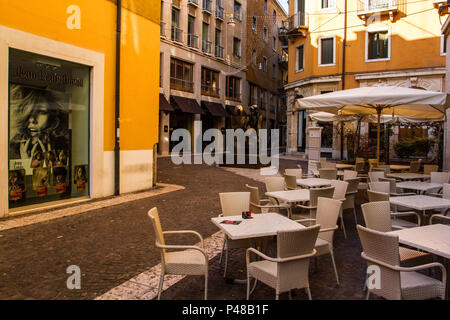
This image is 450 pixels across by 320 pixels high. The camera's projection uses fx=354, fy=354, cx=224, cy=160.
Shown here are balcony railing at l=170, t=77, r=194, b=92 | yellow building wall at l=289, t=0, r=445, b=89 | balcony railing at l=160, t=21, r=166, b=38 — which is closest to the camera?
yellow building wall at l=289, t=0, r=445, b=89

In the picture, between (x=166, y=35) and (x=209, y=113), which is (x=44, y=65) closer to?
(x=166, y=35)

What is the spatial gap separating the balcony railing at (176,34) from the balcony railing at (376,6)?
12.4 m

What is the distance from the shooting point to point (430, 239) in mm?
3412

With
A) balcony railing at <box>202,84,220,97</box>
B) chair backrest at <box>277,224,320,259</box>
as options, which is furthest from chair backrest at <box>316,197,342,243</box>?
balcony railing at <box>202,84,220,97</box>

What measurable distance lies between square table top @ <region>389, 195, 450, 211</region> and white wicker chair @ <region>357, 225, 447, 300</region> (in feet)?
6.64

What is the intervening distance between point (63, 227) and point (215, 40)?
2665cm

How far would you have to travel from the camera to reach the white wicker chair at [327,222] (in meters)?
4.01

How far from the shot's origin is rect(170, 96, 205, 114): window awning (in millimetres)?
25345

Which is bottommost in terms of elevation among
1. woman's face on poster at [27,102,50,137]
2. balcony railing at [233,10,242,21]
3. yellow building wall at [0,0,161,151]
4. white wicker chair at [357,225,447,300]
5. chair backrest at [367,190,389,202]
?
white wicker chair at [357,225,447,300]

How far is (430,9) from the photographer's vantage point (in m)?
21.6

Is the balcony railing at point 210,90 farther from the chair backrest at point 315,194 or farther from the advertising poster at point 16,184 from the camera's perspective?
the chair backrest at point 315,194

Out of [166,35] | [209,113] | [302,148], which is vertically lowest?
[302,148]

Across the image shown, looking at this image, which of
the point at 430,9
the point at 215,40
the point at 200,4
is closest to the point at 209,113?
the point at 215,40

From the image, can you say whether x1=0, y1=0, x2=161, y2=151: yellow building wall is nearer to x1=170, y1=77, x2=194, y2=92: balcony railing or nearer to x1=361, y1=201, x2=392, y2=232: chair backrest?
x1=361, y1=201, x2=392, y2=232: chair backrest
